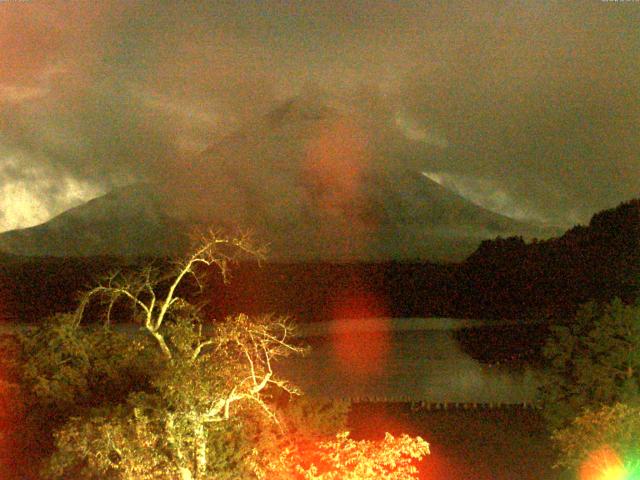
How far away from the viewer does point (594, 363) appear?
984 cm

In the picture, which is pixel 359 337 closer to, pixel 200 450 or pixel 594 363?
pixel 594 363

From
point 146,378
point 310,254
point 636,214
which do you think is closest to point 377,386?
point 146,378

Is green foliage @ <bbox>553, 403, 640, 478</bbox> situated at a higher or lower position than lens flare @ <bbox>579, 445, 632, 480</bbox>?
higher

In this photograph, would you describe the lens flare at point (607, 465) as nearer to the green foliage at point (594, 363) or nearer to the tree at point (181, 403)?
the green foliage at point (594, 363)

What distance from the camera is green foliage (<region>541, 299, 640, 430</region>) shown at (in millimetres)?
9547

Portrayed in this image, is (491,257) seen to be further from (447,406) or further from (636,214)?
(447,406)

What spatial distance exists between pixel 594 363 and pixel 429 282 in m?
32.1

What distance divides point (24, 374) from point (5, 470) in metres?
1.38

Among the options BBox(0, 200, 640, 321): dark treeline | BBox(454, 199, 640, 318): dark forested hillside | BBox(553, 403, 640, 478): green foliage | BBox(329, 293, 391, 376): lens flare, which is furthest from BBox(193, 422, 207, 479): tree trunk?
BBox(454, 199, 640, 318): dark forested hillside

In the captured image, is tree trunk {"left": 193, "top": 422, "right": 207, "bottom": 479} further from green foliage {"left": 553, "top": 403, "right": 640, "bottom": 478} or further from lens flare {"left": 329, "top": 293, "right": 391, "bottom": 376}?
lens flare {"left": 329, "top": 293, "right": 391, "bottom": 376}

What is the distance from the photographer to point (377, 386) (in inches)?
693

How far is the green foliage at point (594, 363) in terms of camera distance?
31.3 feet

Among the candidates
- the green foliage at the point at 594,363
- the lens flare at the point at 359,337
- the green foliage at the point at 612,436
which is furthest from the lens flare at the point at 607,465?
the lens flare at the point at 359,337

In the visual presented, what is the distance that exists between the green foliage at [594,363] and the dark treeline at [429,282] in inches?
584
